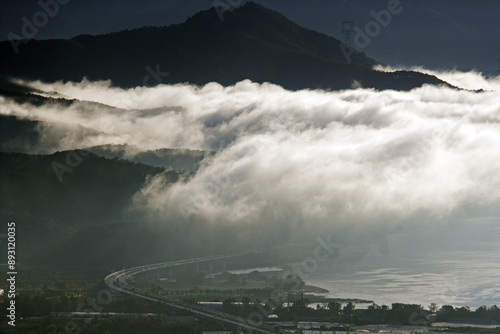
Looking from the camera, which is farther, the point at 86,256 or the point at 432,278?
the point at 86,256

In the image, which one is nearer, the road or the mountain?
the road

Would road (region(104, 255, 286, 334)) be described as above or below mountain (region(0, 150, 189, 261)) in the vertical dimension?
below

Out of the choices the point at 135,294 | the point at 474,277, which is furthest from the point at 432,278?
the point at 135,294

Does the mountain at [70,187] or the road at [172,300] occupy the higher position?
the mountain at [70,187]

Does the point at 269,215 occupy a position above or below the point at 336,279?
above

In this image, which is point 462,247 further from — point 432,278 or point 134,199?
point 134,199

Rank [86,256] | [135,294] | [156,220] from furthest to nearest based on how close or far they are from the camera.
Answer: [156,220], [86,256], [135,294]

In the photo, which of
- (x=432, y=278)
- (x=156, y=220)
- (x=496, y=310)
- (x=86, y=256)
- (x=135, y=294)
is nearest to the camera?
(x=496, y=310)

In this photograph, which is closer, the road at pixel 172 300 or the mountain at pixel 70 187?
the road at pixel 172 300
